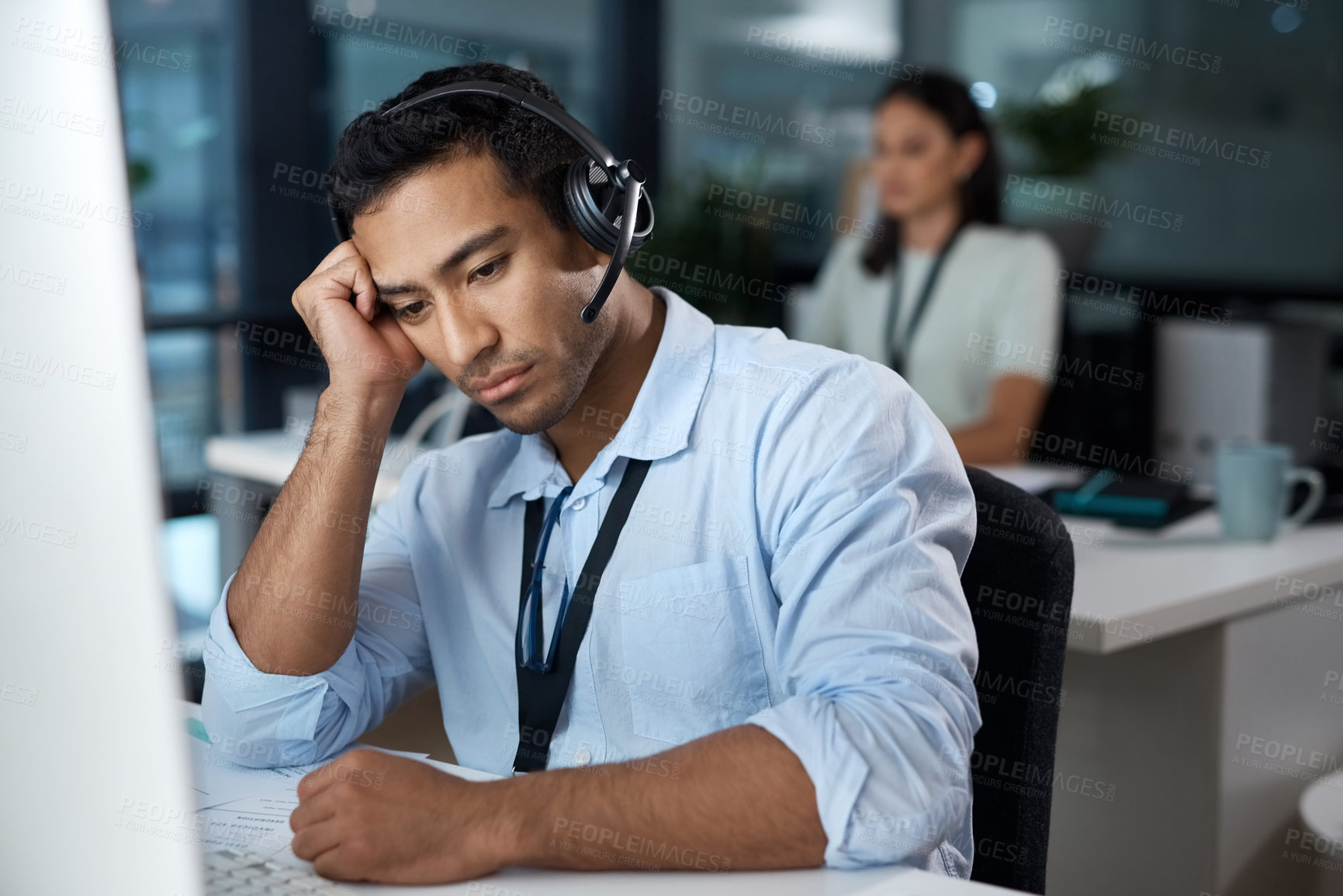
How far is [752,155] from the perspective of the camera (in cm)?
493

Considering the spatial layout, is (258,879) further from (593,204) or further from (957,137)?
(957,137)

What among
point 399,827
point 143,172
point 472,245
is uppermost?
Answer: point 472,245

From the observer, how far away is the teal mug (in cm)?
191

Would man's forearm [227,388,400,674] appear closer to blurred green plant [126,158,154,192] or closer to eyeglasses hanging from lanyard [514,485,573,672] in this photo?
eyeglasses hanging from lanyard [514,485,573,672]

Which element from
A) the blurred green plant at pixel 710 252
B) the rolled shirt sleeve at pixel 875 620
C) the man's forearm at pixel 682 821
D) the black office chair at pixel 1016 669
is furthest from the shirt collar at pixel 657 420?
the blurred green plant at pixel 710 252

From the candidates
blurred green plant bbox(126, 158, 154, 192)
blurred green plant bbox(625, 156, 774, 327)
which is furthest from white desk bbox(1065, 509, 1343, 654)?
blurred green plant bbox(126, 158, 154, 192)

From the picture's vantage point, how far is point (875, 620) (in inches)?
39.2

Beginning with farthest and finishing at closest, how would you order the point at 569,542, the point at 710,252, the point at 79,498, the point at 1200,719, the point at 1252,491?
1. the point at 710,252
2. the point at 1252,491
3. the point at 1200,719
4. the point at 569,542
5. the point at 79,498

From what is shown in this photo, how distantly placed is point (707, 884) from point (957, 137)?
2376 millimetres

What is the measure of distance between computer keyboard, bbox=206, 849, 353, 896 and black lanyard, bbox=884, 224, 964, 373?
7.43ft

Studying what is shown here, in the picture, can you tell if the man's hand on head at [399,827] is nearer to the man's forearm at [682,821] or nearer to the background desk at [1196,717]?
the man's forearm at [682,821]

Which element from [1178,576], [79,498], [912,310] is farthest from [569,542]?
[912,310]

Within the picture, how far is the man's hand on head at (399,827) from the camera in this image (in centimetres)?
88

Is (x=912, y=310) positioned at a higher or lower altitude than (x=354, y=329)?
lower
